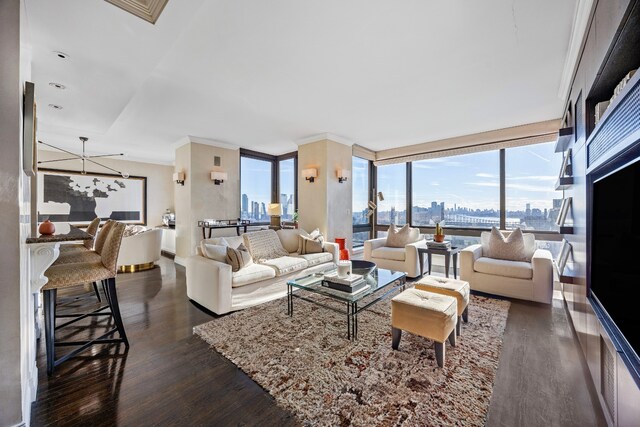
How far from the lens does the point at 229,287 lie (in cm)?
284

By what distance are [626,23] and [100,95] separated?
4428mm

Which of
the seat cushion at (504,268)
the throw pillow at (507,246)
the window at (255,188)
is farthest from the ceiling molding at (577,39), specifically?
the window at (255,188)

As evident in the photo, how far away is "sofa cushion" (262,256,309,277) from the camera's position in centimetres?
332

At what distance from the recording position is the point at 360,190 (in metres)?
6.27

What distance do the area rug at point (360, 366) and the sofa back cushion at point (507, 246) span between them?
1166 millimetres

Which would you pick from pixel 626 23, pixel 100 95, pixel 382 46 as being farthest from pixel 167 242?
pixel 626 23

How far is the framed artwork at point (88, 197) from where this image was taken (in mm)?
5812

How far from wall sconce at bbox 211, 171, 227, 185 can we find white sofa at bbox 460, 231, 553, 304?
15.3 ft

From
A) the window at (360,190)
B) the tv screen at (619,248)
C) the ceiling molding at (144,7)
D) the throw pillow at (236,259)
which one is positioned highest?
the ceiling molding at (144,7)

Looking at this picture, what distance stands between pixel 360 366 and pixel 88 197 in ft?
24.9

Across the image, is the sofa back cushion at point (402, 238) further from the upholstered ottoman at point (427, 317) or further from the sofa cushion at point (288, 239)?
the upholstered ottoman at point (427, 317)

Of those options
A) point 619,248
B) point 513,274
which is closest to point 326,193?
point 513,274

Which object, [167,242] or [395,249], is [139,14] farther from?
[167,242]

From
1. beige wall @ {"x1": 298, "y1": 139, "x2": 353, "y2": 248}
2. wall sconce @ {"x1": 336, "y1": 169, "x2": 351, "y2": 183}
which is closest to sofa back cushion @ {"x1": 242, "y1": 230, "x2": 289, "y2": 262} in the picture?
beige wall @ {"x1": 298, "y1": 139, "x2": 353, "y2": 248}
